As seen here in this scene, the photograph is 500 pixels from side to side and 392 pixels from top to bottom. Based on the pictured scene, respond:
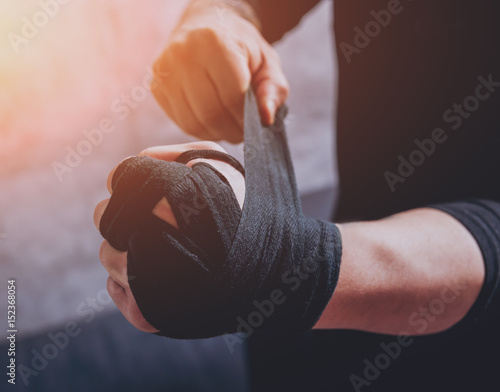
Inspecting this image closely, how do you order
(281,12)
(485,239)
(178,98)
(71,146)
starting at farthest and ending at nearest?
1. (71,146)
2. (281,12)
3. (178,98)
4. (485,239)

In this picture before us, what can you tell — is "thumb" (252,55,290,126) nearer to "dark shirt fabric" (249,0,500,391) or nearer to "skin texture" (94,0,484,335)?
"skin texture" (94,0,484,335)

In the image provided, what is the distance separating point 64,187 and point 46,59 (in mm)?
316

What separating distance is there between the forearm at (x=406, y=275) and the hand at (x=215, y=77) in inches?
6.8

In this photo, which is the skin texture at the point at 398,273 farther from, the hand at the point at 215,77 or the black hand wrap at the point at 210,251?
the hand at the point at 215,77

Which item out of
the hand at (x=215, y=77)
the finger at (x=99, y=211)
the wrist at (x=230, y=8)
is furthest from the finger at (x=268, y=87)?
the finger at (x=99, y=211)

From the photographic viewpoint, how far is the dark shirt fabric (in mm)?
501

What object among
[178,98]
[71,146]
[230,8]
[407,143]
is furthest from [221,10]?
[71,146]

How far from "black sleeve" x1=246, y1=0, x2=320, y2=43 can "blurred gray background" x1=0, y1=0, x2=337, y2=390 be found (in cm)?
32

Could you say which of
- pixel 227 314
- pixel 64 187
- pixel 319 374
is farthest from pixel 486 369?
pixel 64 187

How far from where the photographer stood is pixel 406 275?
328 millimetres

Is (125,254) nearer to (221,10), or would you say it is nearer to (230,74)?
(230,74)

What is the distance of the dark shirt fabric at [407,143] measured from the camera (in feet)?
1.64

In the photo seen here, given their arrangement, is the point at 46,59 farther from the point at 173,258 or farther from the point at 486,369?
the point at 486,369

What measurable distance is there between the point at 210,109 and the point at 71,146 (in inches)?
26.9
